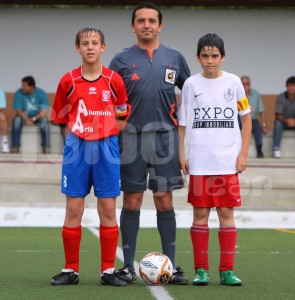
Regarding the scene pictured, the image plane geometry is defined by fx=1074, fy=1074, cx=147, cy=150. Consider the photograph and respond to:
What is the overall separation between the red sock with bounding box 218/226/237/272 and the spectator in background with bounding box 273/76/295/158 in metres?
10.5

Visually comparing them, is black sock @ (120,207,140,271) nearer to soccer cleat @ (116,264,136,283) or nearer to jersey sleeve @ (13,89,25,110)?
soccer cleat @ (116,264,136,283)

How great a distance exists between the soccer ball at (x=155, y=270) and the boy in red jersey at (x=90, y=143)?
0.18m

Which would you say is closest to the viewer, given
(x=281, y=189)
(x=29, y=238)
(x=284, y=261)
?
(x=284, y=261)

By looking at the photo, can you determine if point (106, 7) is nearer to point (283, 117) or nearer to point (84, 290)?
point (283, 117)

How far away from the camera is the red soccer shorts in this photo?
772 cm

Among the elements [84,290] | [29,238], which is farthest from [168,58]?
[29,238]

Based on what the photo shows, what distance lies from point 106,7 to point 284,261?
11.1 metres

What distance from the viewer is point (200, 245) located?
7.78 meters

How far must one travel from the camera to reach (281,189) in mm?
17078

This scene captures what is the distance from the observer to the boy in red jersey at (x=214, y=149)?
774cm

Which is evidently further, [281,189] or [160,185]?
[281,189]

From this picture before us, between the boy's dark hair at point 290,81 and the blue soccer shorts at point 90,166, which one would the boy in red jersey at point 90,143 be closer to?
the blue soccer shorts at point 90,166

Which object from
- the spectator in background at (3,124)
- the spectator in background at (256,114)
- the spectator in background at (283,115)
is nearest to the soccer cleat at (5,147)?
the spectator in background at (3,124)

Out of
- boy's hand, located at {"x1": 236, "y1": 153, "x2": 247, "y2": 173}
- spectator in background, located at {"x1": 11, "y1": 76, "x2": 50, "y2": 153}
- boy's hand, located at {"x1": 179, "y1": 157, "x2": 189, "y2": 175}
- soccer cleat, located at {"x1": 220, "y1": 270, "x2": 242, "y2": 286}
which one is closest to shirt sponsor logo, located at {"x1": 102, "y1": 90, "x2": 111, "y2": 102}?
boy's hand, located at {"x1": 179, "y1": 157, "x2": 189, "y2": 175}
